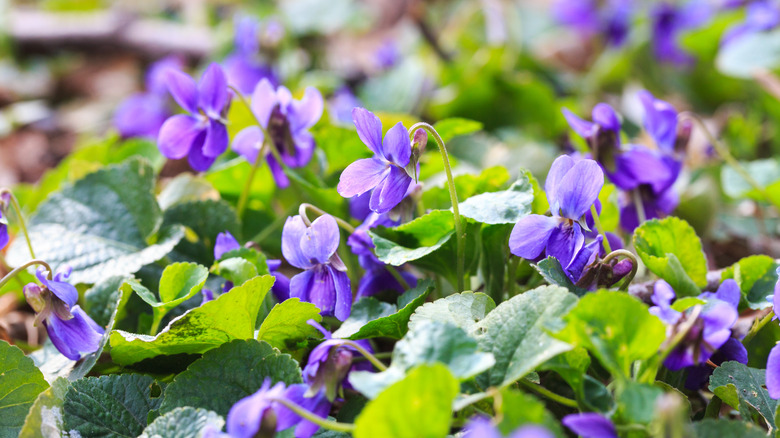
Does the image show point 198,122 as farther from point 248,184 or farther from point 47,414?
point 47,414

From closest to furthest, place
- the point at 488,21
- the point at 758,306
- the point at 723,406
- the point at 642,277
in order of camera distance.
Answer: the point at 758,306 → the point at 723,406 → the point at 642,277 → the point at 488,21

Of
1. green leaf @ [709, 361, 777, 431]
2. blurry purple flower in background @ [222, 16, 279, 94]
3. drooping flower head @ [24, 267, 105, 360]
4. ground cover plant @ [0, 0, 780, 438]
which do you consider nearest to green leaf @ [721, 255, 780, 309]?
ground cover plant @ [0, 0, 780, 438]

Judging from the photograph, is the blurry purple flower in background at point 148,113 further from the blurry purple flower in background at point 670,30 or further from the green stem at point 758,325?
the green stem at point 758,325

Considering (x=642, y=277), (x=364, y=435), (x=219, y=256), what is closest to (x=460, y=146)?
(x=642, y=277)

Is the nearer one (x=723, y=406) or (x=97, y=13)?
(x=723, y=406)

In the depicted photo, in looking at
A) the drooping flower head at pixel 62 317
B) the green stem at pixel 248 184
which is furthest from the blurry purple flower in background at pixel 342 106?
the drooping flower head at pixel 62 317

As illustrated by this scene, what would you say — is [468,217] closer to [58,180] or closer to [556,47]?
[58,180]

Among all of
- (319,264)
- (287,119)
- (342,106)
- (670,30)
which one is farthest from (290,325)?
(670,30)
